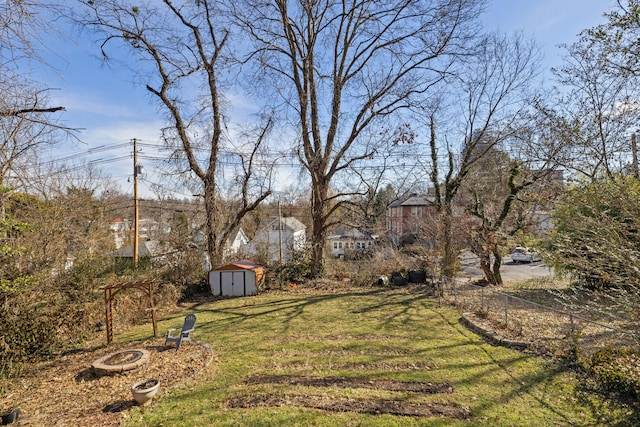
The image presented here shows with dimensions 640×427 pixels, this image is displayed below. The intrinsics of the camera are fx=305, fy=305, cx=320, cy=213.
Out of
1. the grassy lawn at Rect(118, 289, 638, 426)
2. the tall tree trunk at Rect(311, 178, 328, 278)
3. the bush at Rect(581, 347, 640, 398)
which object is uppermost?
the tall tree trunk at Rect(311, 178, 328, 278)

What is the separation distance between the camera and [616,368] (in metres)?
5.13

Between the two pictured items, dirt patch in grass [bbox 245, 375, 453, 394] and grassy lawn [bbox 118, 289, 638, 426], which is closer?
grassy lawn [bbox 118, 289, 638, 426]

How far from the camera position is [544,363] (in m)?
6.02

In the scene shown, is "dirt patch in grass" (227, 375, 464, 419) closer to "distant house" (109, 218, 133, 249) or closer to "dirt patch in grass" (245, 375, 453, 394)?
"dirt patch in grass" (245, 375, 453, 394)

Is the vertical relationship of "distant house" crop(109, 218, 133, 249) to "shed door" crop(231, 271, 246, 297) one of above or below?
above

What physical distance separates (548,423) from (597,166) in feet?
14.1

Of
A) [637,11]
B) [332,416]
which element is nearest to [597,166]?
[637,11]

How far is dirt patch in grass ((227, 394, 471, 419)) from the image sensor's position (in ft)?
14.7

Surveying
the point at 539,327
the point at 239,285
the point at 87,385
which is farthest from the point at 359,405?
the point at 239,285

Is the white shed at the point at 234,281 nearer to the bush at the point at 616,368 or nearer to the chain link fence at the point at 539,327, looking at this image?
the chain link fence at the point at 539,327

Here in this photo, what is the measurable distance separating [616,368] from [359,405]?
4.41 metres

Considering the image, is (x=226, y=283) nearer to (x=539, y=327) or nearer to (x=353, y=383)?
(x=353, y=383)

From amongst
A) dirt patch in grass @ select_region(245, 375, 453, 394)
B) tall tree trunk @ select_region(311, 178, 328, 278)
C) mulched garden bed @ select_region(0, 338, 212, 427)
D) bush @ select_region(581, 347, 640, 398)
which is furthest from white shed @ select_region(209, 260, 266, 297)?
bush @ select_region(581, 347, 640, 398)

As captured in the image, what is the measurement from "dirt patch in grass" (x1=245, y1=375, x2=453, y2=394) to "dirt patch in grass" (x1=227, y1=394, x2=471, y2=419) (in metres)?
0.42
